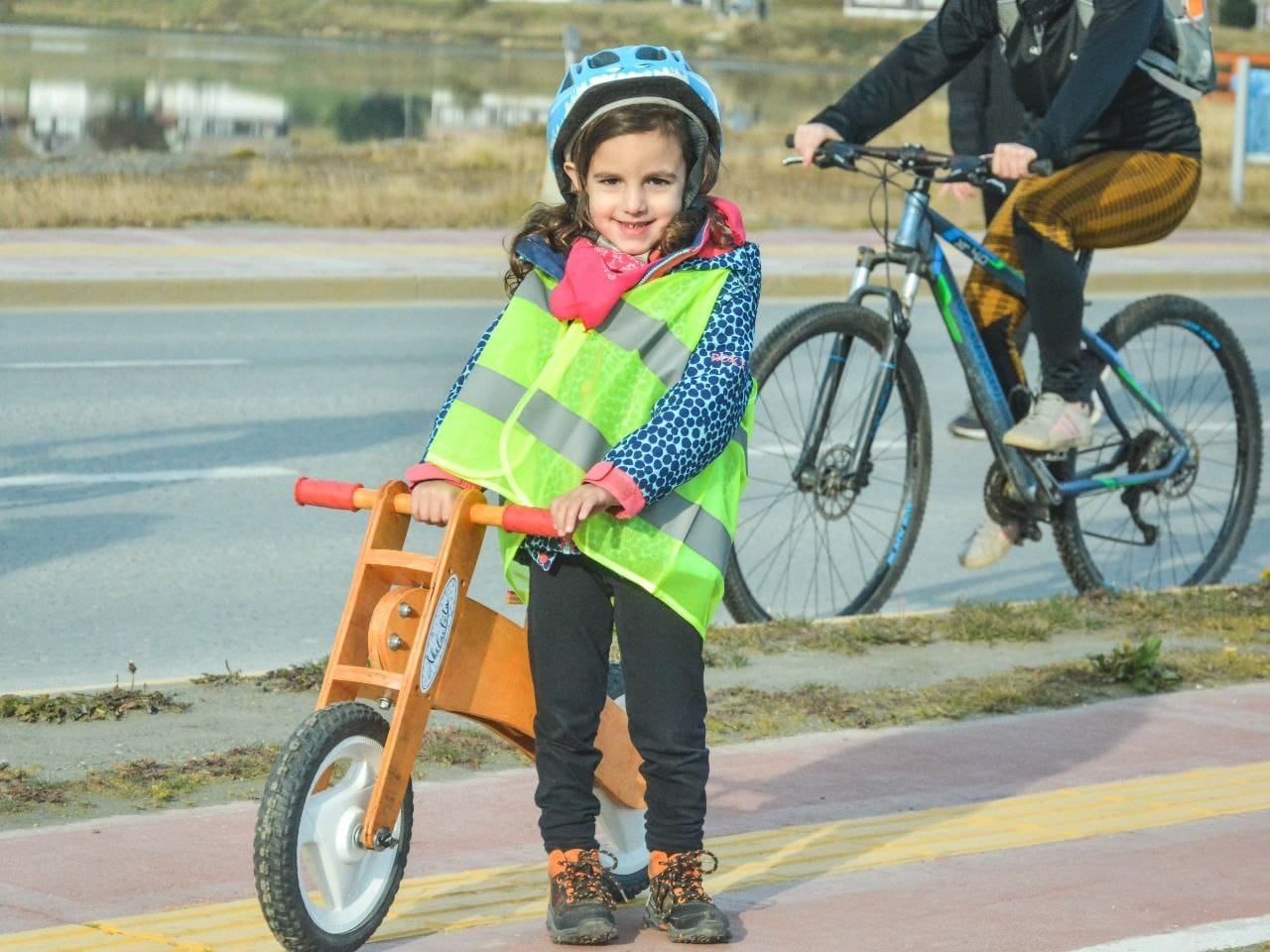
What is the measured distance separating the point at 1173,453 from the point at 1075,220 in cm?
98

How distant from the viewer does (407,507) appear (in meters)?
3.78

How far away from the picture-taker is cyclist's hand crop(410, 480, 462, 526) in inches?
148

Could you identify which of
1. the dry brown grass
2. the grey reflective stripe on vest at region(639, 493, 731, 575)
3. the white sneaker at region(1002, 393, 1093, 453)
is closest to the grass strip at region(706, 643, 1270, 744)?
the white sneaker at region(1002, 393, 1093, 453)

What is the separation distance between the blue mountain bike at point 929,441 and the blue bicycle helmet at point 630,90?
230 centimetres

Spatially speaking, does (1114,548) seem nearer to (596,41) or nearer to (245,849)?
(245,849)

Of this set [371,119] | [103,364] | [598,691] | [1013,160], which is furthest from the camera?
[371,119]

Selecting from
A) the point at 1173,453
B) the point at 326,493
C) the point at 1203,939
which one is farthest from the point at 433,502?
the point at 1173,453

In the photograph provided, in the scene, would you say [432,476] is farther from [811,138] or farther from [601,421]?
[811,138]

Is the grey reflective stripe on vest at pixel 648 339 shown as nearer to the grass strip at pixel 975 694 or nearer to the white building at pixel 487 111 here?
the grass strip at pixel 975 694

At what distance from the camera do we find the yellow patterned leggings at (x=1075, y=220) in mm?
6523

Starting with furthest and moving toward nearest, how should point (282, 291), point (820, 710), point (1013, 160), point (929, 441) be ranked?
point (282, 291) → point (929, 441) → point (1013, 160) → point (820, 710)

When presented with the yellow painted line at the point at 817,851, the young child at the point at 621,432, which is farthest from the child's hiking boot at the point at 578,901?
the yellow painted line at the point at 817,851

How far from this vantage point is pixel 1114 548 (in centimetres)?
771

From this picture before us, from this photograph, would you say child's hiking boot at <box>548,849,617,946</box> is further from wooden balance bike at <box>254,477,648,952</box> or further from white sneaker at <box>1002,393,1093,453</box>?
white sneaker at <box>1002,393,1093,453</box>
